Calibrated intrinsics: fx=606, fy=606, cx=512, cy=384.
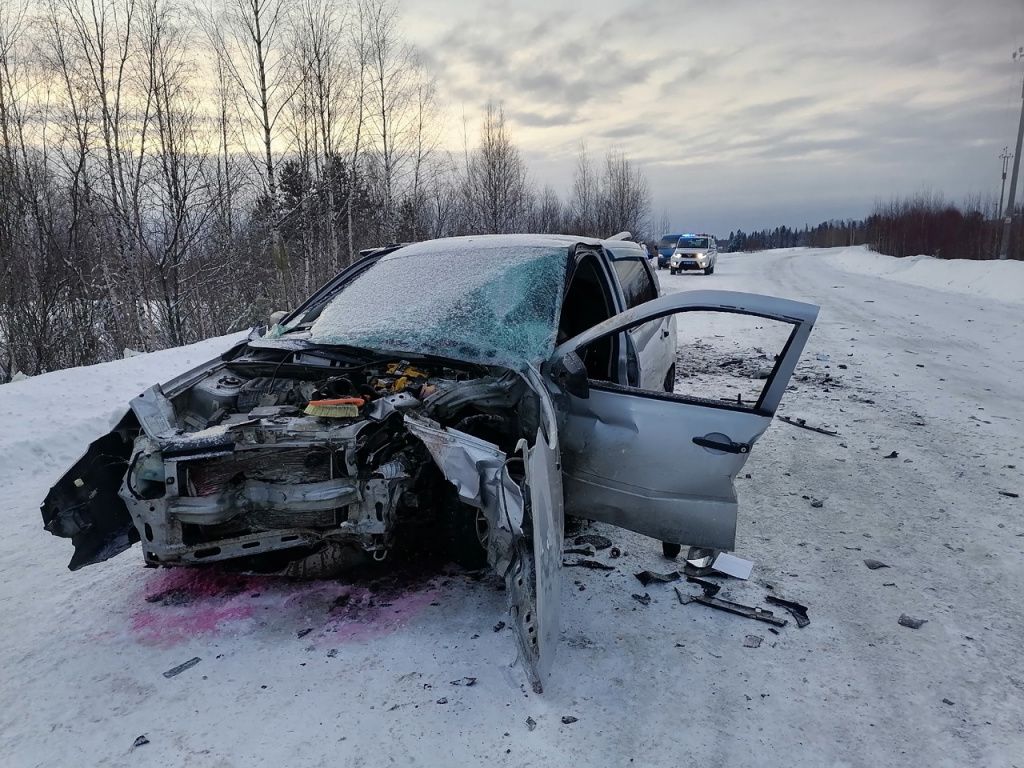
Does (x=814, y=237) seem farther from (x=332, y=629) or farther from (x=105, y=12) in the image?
(x=332, y=629)

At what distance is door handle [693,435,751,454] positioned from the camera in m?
2.97

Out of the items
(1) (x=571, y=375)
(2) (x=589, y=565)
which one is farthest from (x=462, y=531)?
(1) (x=571, y=375)

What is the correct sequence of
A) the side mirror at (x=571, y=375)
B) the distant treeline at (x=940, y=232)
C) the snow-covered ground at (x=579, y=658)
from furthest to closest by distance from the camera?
1. the distant treeline at (x=940, y=232)
2. the side mirror at (x=571, y=375)
3. the snow-covered ground at (x=579, y=658)

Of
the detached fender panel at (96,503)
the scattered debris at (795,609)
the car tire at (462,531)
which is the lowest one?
the scattered debris at (795,609)

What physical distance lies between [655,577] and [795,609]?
71 cm

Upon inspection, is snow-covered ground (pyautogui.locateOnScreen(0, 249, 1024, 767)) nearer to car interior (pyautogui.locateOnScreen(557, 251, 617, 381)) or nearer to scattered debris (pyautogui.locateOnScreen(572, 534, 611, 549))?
scattered debris (pyautogui.locateOnScreen(572, 534, 611, 549))

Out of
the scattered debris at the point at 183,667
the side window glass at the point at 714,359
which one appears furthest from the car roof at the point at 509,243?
the scattered debris at the point at 183,667

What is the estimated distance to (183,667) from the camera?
2678 mm

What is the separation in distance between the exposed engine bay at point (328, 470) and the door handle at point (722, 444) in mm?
847

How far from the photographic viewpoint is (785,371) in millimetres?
2969

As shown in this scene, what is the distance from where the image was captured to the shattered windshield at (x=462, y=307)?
3338mm

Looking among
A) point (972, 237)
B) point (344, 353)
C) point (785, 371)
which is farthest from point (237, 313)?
point (972, 237)

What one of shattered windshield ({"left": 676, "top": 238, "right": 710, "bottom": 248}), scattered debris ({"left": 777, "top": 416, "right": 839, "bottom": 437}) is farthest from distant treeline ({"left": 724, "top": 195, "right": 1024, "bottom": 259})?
scattered debris ({"left": 777, "top": 416, "right": 839, "bottom": 437})

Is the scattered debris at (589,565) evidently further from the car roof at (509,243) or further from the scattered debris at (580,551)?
the car roof at (509,243)
